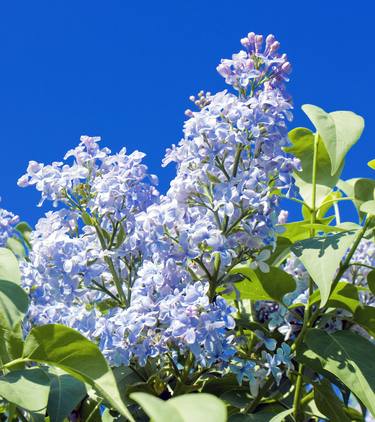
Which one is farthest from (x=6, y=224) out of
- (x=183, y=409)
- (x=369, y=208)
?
(x=183, y=409)

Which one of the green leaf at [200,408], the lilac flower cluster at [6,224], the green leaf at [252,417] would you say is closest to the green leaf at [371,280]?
the green leaf at [252,417]

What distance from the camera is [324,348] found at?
0.97 meters

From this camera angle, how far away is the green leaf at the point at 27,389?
80cm

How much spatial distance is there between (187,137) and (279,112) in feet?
0.41

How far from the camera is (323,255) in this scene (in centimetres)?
97

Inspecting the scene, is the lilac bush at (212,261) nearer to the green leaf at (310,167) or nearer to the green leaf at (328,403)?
the green leaf at (328,403)

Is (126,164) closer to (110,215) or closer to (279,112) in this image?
(110,215)

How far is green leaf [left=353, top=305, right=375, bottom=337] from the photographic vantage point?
1.06 m

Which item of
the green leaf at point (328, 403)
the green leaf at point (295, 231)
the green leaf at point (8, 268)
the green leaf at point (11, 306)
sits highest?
the green leaf at point (295, 231)

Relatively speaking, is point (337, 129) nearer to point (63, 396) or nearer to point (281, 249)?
point (281, 249)

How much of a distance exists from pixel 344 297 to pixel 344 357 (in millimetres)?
115

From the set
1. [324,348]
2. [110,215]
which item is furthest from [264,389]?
[110,215]

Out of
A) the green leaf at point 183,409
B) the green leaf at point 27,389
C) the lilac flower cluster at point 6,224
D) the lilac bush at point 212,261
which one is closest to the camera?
the green leaf at point 183,409

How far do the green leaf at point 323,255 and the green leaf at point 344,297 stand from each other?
0.25 ft
